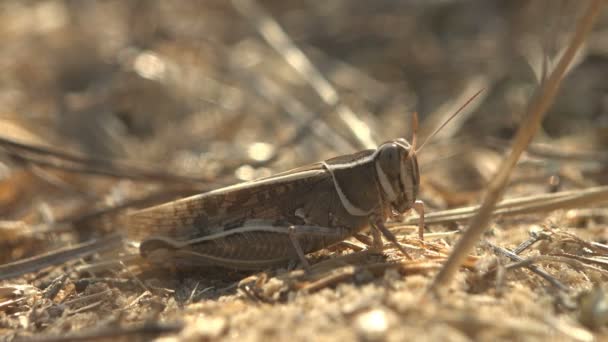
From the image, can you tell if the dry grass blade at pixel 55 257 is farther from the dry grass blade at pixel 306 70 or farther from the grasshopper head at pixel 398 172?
the dry grass blade at pixel 306 70

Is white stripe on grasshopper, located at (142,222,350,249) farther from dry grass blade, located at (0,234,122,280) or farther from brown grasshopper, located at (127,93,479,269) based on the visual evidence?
dry grass blade, located at (0,234,122,280)

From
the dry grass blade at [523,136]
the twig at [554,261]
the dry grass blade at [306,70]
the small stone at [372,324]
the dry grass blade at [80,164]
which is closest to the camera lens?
the small stone at [372,324]

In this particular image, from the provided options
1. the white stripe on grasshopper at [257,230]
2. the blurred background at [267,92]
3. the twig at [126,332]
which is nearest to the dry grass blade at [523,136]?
the white stripe on grasshopper at [257,230]

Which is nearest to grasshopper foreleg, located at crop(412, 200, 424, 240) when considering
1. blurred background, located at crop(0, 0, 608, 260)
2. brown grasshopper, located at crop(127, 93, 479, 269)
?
brown grasshopper, located at crop(127, 93, 479, 269)

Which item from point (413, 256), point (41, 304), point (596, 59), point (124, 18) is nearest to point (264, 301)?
point (413, 256)

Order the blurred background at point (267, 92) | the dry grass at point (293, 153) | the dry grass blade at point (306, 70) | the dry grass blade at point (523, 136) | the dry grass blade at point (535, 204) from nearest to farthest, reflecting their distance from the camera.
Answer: the dry grass blade at point (523, 136) < the dry grass at point (293, 153) < the dry grass blade at point (535, 204) < the blurred background at point (267, 92) < the dry grass blade at point (306, 70)

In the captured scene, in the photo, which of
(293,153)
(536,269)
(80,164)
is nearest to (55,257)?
(80,164)

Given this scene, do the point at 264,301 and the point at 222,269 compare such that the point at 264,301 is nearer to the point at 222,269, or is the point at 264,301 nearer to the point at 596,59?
the point at 222,269

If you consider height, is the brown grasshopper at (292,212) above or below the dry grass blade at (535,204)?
above
